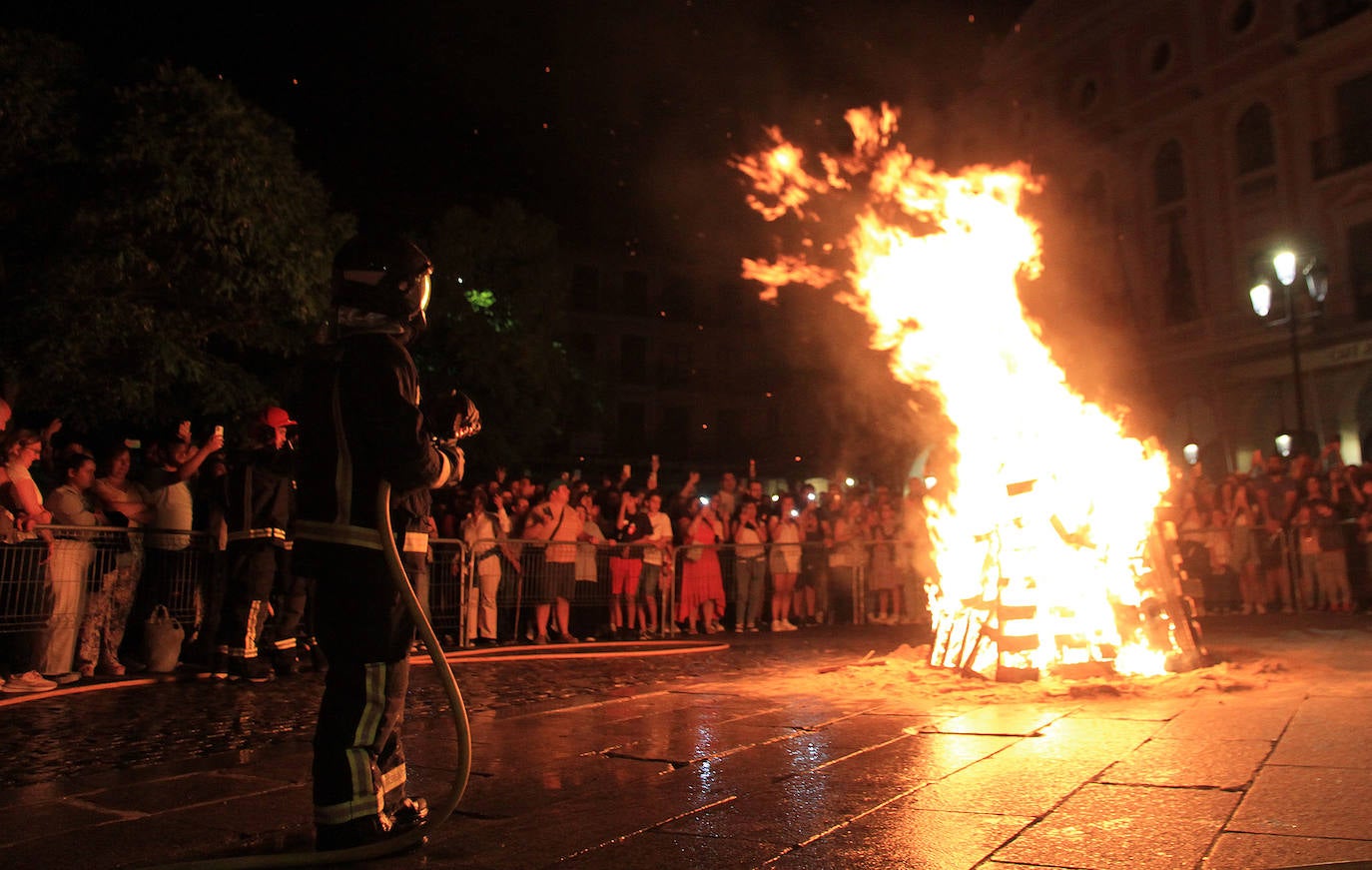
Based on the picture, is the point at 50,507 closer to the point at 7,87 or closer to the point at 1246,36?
the point at 7,87

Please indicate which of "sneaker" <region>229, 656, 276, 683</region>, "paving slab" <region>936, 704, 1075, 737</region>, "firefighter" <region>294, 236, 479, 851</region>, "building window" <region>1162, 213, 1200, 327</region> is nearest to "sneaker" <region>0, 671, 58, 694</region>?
"sneaker" <region>229, 656, 276, 683</region>

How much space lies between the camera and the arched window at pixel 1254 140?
28500 millimetres

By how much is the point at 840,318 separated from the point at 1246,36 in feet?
47.1

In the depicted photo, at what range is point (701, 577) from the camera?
14.1 meters

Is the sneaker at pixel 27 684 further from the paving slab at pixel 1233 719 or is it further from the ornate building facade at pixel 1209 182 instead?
the ornate building facade at pixel 1209 182

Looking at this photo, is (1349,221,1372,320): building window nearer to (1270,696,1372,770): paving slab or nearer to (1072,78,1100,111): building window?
(1072,78,1100,111): building window

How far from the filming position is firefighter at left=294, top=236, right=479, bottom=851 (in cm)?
354

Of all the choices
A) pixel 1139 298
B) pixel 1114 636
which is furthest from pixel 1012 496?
A: pixel 1139 298

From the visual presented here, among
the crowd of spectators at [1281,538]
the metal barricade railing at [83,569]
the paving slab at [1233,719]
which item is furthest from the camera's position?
the crowd of spectators at [1281,538]

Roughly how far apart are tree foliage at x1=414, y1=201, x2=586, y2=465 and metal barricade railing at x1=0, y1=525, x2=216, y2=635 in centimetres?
2229

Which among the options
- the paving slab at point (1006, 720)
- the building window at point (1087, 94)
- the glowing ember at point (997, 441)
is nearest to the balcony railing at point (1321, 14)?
the building window at point (1087, 94)

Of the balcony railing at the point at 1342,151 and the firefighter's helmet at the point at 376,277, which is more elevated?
the balcony railing at the point at 1342,151

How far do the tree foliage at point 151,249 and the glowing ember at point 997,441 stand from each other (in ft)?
31.5

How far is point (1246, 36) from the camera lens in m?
28.7
